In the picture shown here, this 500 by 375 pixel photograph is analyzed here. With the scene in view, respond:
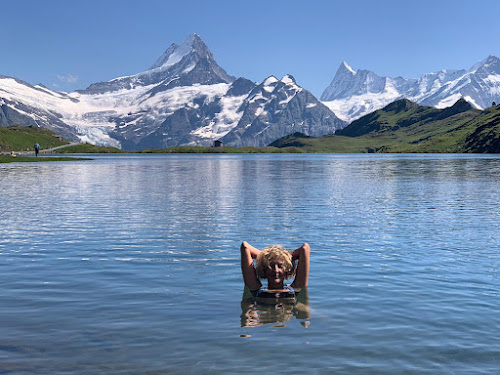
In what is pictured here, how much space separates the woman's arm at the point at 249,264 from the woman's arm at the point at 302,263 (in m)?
1.40

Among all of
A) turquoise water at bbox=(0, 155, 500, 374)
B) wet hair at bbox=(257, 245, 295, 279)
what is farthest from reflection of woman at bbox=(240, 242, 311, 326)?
turquoise water at bbox=(0, 155, 500, 374)

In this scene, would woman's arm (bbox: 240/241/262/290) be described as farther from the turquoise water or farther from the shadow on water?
the turquoise water

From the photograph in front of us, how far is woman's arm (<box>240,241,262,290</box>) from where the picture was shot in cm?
1914

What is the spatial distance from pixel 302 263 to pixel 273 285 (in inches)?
53.3

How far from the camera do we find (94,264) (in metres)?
28.7

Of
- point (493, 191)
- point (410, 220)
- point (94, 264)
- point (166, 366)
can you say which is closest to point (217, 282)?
point (94, 264)

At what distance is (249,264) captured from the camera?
19375mm

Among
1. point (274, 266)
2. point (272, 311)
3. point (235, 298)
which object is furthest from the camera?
point (235, 298)

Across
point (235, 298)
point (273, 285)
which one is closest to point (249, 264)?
point (273, 285)

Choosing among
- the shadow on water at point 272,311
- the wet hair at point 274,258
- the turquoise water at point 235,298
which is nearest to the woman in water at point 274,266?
the wet hair at point 274,258

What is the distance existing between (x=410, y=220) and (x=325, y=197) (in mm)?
24765

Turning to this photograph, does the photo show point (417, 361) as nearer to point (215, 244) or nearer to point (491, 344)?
point (491, 344)

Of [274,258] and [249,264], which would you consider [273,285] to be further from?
[274,258]

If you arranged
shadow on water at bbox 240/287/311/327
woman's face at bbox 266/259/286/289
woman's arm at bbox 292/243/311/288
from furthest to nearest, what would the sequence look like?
woman's arm at bbox 292/243/311/288 < woman's face at bbox 266/259/286/289 < shadow on water at bbox 240/287/311/327
